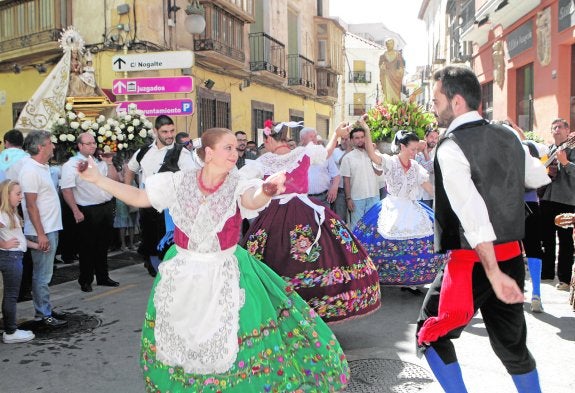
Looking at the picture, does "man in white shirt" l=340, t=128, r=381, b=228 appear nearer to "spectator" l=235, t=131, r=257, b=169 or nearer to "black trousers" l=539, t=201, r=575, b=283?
"black trousers" l=539, t=201, r=575, b=283

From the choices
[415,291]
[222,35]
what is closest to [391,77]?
[415,291]

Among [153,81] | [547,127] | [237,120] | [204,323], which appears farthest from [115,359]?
[237,120]

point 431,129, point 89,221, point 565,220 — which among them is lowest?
point 89,221

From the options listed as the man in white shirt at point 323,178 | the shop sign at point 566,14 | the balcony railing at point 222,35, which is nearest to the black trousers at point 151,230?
the man in white shirt at point 323,178

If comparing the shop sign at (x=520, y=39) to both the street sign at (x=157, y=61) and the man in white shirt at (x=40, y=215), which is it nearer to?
the street sign at (x=157, y=61)

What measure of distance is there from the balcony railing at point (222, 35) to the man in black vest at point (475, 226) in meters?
13.9

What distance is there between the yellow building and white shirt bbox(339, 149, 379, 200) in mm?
6963

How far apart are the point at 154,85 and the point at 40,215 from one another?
5.17m

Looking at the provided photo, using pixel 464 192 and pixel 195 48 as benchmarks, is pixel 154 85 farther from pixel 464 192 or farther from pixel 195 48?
pixel 464 192

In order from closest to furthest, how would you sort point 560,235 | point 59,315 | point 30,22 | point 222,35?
point 59,315
point 560,235
point 30,22
point 222,35

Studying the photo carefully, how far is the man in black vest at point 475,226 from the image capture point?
9.87 ft

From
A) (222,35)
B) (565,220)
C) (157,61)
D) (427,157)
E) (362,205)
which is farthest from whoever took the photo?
(222,35)

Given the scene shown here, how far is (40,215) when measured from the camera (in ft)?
Answer: 18.9

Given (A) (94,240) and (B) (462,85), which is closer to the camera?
(B) (462,85)
